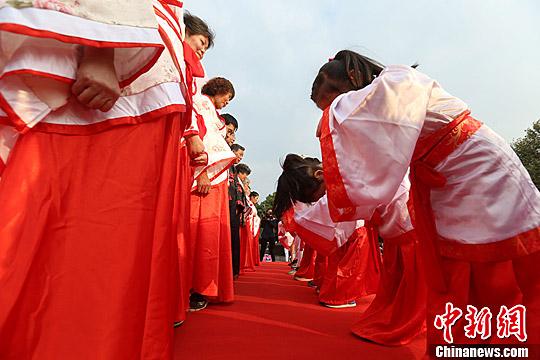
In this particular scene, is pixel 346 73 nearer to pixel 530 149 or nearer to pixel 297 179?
pixel 297 179

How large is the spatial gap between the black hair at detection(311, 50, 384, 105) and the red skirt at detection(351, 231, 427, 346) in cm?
94

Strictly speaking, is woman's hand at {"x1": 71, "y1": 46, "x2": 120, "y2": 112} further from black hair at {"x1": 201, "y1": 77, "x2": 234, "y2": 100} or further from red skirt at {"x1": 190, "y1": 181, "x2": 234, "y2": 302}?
black hair at {"x1": 201, "y1": 77, "x2": 234, "y2": 100}

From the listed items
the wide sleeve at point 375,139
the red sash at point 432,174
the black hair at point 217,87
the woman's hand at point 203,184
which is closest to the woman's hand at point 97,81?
the wide sleeve at point 375,139

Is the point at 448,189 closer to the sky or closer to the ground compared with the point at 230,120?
closer to the ground

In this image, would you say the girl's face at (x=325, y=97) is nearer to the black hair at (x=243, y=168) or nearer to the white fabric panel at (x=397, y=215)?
the white fabric panel at (x=397, y=215)

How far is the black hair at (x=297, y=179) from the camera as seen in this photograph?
3541 mm

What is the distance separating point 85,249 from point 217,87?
236cm

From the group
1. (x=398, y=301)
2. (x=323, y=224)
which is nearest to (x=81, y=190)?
(x=398, y=301)

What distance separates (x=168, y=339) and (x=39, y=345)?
0.31m

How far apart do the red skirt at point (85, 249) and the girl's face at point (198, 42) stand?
132 centimetres

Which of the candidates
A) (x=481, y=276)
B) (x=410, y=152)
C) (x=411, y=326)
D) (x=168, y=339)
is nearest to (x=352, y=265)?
(x=411, y=326)

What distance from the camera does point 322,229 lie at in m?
2.68

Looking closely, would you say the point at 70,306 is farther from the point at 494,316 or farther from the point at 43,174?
the point at 494,316

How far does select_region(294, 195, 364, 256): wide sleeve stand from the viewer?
265 centimetres
